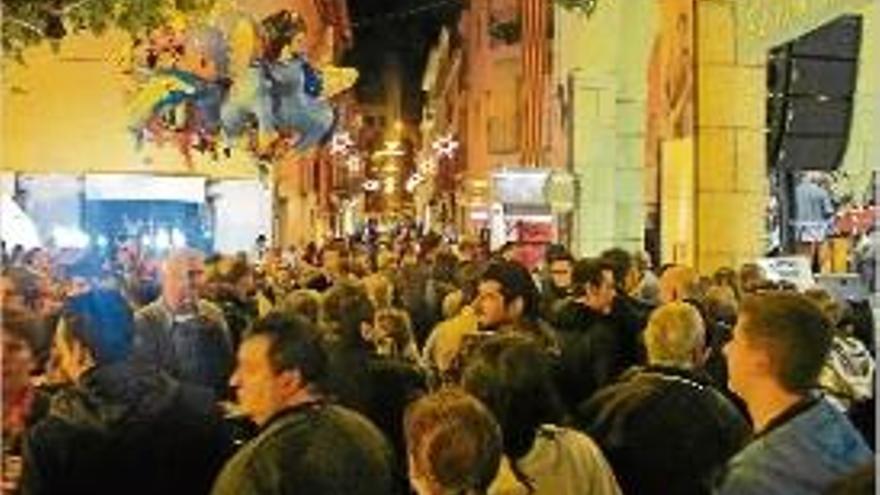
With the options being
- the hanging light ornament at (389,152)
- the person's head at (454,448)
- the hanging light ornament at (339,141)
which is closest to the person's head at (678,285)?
the person's head at (454,448)

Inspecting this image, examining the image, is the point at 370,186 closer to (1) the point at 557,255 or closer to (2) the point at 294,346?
(1) the point at 557,255

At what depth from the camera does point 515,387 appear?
11.5ft

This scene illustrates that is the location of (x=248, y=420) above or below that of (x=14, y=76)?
below

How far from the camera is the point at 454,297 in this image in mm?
6305

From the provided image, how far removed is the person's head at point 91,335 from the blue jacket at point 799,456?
1619mm

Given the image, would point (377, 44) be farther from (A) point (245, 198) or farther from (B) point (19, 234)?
(B) point (19, 234)

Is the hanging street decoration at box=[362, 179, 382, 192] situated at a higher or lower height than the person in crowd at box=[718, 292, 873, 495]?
higher

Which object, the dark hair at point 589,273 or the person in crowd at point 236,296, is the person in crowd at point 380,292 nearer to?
the person in crowd at point 236,296

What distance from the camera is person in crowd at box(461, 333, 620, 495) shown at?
339 cm

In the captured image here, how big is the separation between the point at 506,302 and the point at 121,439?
1.94m

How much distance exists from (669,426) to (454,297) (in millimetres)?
2286

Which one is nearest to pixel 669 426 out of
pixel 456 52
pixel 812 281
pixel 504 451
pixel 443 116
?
pixel 504 451

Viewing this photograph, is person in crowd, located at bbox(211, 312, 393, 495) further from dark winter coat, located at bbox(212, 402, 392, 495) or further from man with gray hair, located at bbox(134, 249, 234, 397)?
man with gray hair, located at bbox(134, 249, 234, 397)

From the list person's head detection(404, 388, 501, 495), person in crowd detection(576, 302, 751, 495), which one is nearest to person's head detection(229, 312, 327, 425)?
person's head detection(404, 388, 501, 495)
